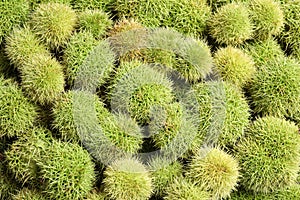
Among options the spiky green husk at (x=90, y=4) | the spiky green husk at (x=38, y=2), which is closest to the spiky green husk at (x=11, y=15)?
the spiky green husk at (x=38, y=2)

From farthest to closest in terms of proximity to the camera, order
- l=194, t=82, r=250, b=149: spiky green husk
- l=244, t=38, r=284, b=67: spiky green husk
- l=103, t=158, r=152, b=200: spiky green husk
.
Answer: l=244, t=38, r=284, b=67: spiky green husk → l=194, t=82, r=250, b=149: spiky green husk → l=103, t=158, r=152, b=200: spiky green husk

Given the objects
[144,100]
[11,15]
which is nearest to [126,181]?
[144,100]

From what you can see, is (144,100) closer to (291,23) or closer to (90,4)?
(90,4)

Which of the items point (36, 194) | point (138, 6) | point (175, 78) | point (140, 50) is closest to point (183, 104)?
point (175, 78)

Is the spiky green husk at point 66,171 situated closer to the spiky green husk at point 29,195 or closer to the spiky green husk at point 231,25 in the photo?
the spiky green husk at point 29,195

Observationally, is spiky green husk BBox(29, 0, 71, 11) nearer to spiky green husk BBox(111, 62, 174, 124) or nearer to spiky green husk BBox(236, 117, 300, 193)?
spiky green husk BBox(111, 62, 174, 124)

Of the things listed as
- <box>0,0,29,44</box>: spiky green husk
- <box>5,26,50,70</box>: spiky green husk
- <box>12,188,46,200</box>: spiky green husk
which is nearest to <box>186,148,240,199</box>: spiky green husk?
<box>12,188,46,200</box>: spiky green husk
